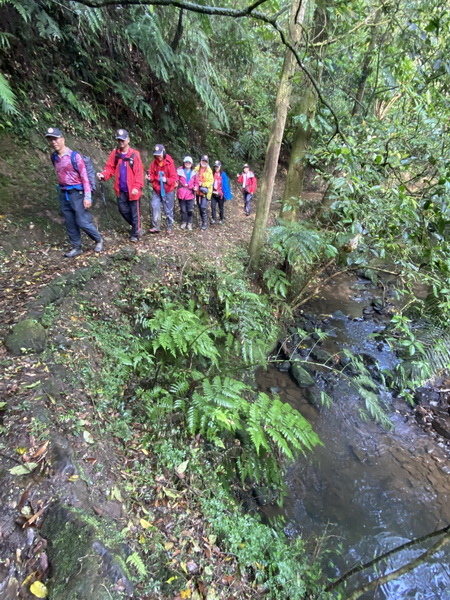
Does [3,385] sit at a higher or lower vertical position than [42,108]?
lower

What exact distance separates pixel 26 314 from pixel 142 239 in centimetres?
360

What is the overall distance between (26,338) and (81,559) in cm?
224

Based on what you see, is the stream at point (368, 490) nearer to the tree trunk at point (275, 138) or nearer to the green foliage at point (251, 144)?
the tree trunk at point (275, 138)

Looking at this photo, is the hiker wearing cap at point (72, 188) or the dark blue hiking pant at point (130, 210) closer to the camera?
the hiker wearing cap at point (72, 188)

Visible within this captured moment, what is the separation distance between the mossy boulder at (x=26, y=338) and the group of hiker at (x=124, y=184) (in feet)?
7.76

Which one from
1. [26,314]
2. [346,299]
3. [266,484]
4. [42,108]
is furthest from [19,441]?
[346,299]

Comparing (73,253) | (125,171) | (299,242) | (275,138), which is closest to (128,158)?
(125,171)

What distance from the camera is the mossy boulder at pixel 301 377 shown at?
659 cm

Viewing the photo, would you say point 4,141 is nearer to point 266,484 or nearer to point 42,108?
point 42,108

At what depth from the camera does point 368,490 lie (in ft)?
15.7

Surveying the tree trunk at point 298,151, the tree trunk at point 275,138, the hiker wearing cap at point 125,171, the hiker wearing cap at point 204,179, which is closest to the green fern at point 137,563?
the hiker wearing cap at point 125,171

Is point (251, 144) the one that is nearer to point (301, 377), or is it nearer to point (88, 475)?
point (301, 377)

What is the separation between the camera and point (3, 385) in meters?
3.03

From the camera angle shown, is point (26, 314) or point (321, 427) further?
point (321, 427)
